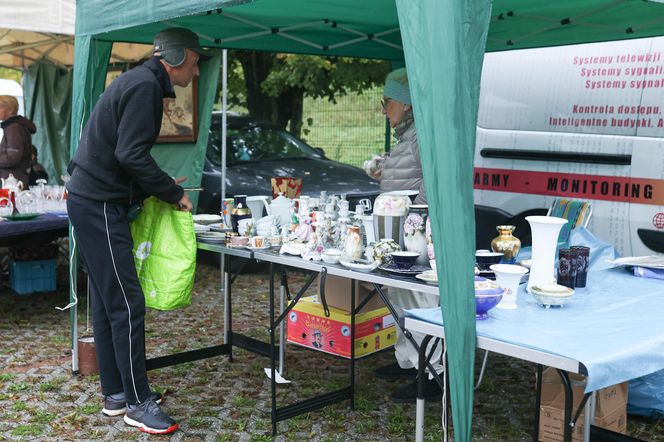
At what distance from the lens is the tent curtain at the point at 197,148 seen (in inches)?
274

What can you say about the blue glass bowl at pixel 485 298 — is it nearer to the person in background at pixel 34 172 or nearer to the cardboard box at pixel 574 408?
the cardboard box at pixel 574 408

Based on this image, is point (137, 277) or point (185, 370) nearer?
point (137, 277)

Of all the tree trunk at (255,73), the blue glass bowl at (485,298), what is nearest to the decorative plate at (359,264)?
the blue glass bowl at (485,298)

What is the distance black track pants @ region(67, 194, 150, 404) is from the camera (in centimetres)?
359

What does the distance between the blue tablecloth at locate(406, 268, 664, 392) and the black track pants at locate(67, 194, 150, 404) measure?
162 centimetres

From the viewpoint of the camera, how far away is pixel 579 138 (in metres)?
4.73

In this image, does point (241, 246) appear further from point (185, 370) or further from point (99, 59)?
point (99, 59)

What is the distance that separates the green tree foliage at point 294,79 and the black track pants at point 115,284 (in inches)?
303

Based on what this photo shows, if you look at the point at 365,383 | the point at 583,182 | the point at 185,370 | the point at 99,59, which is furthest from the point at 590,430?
the point at 99,59

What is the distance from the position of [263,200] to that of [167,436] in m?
1.38

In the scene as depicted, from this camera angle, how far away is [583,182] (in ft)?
15.4

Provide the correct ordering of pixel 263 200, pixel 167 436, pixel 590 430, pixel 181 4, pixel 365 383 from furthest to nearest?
pixel 365 383
pixel 263 200
pixel 167 436
pixel 181 4
pixel 590 430

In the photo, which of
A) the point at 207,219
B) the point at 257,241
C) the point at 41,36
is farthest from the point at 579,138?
the point at 41,36

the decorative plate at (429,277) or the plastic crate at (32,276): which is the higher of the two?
the decorative plate at (429,277)
